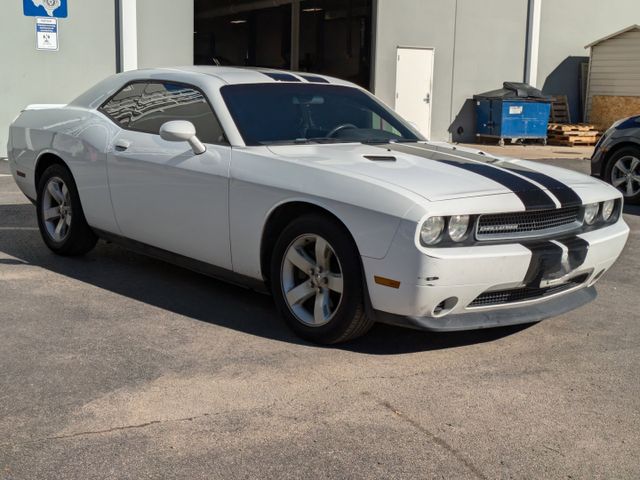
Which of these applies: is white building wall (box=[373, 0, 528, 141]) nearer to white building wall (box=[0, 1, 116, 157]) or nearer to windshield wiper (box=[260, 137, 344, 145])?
white building wall (box=[0, 1, 116, 157])

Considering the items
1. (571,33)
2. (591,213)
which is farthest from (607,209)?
(571,33)

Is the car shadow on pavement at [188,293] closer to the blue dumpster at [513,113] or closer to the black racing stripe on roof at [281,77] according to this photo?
the black racing stripe on roof at [281,77]

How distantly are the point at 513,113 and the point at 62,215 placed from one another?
49.6 ft

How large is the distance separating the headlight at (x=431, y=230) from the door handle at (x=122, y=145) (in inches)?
95.3

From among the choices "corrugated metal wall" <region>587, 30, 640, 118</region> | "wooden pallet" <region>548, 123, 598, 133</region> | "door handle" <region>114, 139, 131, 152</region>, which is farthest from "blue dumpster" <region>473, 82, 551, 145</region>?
"door handle" <region>114, 139, 131, 152</region>

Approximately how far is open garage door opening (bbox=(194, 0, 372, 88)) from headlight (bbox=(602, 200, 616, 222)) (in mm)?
21240

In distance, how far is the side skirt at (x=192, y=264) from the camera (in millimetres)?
4961

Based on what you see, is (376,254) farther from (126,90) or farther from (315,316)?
(126,90)

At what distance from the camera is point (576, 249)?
4508mm

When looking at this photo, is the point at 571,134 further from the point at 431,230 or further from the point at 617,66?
the point at 431,230

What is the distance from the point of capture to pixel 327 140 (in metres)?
5.32

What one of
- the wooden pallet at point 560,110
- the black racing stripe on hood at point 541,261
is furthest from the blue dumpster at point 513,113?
the black racing stripe on hood at point 541,261

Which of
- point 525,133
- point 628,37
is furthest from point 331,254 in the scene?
point 628,37

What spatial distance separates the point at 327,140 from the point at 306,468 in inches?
103
